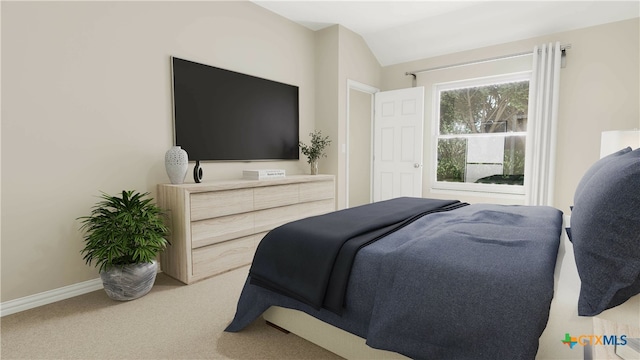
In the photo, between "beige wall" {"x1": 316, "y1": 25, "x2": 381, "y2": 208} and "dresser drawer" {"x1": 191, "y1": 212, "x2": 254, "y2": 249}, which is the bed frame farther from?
"beige wall" {"x1": 316, "y1": 25, "x2": 381, "y2": 208}

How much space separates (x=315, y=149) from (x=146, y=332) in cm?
271

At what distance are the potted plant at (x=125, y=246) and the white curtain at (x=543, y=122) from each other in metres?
3.97

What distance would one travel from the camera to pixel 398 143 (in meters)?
4.79

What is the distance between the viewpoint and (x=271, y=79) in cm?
383

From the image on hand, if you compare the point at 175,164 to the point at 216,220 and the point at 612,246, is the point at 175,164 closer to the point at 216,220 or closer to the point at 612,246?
the point at 216,220

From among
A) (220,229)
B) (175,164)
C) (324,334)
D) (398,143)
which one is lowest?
(324,334)

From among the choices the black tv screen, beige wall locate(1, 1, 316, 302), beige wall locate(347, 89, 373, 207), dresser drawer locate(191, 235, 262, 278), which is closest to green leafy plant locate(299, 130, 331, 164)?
the black tv screen

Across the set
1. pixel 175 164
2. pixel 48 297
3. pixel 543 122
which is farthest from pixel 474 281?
pixel 543 122

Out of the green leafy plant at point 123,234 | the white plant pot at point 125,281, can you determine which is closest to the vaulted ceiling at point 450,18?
the green leafy plant at point 123,234

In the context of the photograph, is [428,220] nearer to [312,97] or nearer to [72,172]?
[72,172]

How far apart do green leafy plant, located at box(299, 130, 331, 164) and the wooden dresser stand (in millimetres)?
738

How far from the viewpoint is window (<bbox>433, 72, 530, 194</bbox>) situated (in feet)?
13.8

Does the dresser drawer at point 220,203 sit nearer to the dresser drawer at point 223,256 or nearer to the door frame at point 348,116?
the dresser drawer at point 223,256

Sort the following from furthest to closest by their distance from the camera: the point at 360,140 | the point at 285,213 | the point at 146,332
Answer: the point at 360,140 → the point at 285,213 → the point at 146,332
